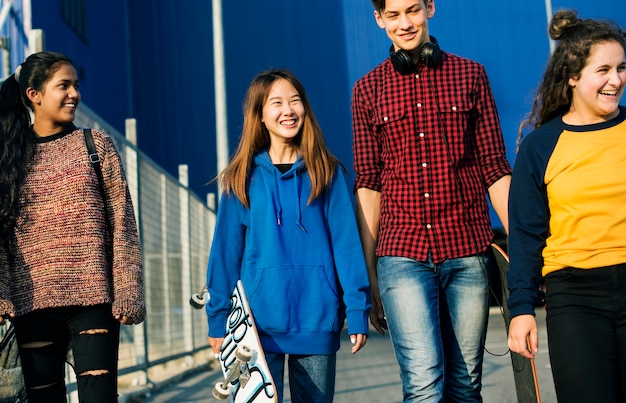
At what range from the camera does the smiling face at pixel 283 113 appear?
4.05 metres

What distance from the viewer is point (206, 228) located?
13164 mm

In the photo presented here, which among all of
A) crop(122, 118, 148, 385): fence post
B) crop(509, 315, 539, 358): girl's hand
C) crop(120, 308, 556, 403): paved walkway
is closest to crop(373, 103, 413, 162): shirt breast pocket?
crop(509, 315, 539, 358): girl's hand

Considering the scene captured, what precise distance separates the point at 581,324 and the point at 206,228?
10.3 metres

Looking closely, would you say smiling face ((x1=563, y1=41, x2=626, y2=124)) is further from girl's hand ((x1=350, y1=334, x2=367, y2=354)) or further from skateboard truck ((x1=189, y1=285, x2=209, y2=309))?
skateboard truck ((x1=189, y1=285, x2=209, y2=309))

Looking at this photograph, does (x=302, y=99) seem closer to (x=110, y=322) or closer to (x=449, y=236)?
(x=449, y=236)

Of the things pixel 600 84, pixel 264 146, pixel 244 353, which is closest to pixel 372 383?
pixel 264 146

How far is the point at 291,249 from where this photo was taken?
385 cm

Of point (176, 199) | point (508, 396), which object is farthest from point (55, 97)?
point (176, 199)

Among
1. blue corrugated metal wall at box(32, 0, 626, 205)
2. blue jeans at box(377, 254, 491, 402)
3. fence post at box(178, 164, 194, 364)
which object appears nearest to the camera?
blue jeans at box(377, 254, 491, 402)

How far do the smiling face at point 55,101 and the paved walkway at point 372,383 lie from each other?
11.2ft

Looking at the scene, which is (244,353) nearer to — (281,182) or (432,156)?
(281,182)

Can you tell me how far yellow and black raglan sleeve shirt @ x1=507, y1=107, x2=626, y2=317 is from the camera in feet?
10.6

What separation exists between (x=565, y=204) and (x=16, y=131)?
2196 millimetres

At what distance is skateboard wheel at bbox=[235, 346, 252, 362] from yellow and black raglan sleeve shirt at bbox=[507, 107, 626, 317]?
929mm
